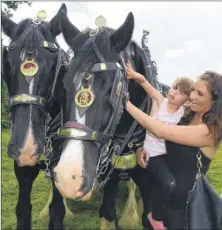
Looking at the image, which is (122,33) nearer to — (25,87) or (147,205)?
(25,87)

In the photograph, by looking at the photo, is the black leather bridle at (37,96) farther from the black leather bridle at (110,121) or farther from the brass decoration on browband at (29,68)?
the black leather bridle at (110,121)

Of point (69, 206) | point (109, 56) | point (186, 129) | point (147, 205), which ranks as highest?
point (109, 56)

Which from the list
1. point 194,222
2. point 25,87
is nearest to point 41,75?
point 25,87

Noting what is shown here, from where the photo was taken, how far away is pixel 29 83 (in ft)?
12.0

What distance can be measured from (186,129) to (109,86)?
730 mm

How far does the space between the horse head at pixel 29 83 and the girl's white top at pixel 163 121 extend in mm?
1066

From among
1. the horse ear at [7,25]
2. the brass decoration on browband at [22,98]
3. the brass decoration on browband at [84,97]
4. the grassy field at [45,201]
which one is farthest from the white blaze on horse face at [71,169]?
the grassy field at [45,201]

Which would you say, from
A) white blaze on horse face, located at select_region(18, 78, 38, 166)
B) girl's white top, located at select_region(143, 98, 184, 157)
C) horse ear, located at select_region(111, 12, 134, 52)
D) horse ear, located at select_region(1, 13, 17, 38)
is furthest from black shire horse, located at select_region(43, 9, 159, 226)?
horse ear, located at select_region(1, 13, 17, 38)

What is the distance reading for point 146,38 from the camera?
4.71 metres

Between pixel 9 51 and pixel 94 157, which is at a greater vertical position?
pixel 9 51

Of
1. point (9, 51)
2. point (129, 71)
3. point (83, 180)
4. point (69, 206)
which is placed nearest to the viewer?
point (83, 180)

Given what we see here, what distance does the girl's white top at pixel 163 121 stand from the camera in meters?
3.91

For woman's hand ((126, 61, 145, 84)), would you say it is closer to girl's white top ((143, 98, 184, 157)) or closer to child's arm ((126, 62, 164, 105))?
child's arm ((126, 62, 164, 105))

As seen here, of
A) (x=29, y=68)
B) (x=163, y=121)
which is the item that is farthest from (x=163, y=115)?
(x=29, y=68)
